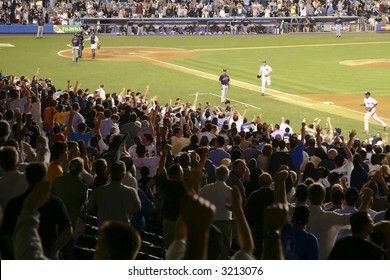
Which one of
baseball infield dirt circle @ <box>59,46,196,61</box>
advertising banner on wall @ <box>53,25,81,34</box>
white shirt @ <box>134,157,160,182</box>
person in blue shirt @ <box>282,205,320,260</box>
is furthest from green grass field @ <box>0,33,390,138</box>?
person in blue shirt @ <box>282,205,320,260</box>

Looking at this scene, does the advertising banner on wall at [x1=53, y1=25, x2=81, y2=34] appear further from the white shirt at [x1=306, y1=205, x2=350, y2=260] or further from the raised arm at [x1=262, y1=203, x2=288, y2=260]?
the raised arm at [x1=262, y1=203, x2=288, y2=260]

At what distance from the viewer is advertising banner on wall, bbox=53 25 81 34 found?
55909mm

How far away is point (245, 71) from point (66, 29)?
2182 centimetres

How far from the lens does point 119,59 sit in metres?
42.8

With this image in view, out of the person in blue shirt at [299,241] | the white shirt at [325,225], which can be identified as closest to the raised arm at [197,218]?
the person in blue shirt at [299,241]

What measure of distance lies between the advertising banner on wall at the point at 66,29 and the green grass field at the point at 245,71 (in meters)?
1.79

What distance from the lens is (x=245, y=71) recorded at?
38500mm

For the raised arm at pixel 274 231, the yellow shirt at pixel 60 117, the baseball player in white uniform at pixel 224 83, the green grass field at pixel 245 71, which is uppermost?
the raised arm at pixel 274 231

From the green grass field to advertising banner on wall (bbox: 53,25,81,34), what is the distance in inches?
70.3

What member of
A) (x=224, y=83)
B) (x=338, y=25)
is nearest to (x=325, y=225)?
(x=224, y=83)

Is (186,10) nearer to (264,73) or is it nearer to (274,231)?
(264,73)

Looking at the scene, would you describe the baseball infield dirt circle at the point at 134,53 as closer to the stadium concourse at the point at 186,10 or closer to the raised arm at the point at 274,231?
the stadium concourse at the point at 186,10

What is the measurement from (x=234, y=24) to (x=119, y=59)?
59.7 feet

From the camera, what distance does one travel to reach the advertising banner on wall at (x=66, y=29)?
55.9 metres
